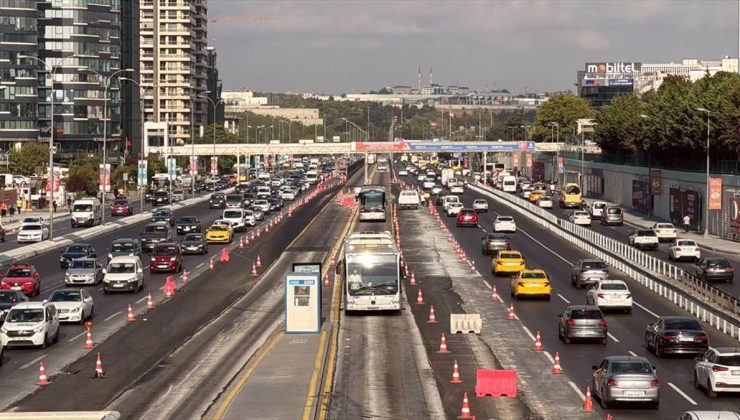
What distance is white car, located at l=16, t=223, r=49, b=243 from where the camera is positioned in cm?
8412

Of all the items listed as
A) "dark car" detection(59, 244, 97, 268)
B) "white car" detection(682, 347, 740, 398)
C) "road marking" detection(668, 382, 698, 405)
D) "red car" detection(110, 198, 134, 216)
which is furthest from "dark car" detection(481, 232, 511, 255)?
"red car" detection(110, 198, 134, 216)

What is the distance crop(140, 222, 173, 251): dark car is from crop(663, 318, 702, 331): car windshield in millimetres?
44498

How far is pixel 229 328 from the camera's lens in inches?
1812

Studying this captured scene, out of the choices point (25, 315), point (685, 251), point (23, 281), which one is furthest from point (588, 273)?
point (25, 315)

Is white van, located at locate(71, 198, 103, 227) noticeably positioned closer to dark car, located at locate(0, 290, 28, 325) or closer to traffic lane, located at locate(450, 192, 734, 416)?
traffic lane, located at locate(450, 192, 734, 416)

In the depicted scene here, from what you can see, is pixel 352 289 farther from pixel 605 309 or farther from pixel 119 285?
pixel 119 285

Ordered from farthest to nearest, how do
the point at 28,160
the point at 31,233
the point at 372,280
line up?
the point at 28,160, the point at 31,233, the point at 372,280

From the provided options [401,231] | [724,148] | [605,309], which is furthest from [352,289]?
[724,148]

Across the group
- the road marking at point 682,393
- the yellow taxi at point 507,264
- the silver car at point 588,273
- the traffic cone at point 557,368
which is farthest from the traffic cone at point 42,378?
the yellow taxi at point 507,264

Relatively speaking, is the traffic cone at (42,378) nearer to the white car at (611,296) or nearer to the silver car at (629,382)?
the silver car at (629,382)

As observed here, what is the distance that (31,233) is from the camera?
8425cm

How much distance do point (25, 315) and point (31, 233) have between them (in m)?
44.9

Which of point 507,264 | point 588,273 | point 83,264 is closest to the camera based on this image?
point 588,273

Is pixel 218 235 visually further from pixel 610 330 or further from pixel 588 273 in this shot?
pixel 610 330
